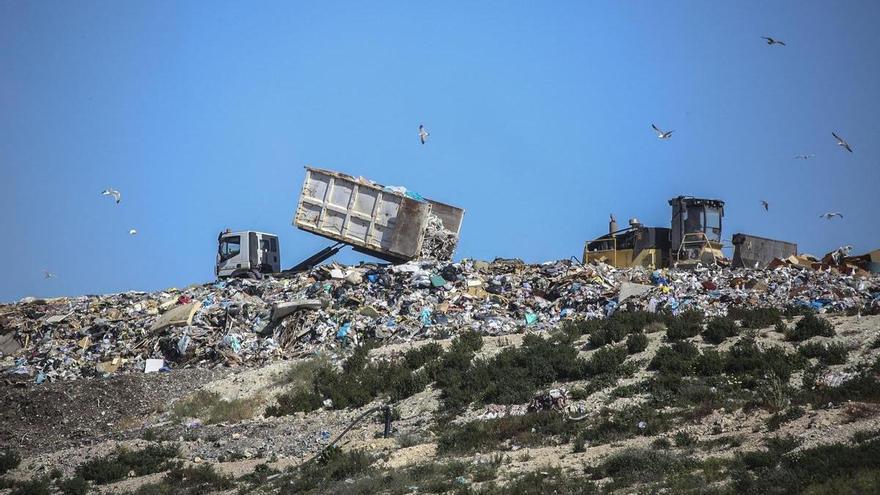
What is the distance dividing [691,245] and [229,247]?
41.3 ft

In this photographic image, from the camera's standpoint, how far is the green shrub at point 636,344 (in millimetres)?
16719

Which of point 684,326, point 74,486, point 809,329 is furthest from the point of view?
point 684,326

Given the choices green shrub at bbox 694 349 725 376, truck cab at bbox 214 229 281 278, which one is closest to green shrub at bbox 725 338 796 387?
green shrub at bbox 694 349 725 376

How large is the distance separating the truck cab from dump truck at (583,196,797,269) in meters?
9.04

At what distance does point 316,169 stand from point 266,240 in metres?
3.40

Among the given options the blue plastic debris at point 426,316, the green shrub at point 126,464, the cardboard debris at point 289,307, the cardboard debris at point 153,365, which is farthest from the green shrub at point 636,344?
the cardboard debris at point 153,365

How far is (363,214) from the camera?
2570 centimetres

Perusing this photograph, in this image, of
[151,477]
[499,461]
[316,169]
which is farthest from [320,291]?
[499,461]

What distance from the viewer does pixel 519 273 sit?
25.3m

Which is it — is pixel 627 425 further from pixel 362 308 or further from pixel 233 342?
pixel 233 342

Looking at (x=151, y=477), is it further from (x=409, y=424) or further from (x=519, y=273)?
(x=519, y=273)

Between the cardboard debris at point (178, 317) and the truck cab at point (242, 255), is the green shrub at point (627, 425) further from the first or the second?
the truck cab at point (242, 255)

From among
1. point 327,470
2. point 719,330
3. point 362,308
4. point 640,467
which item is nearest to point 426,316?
point 362,308

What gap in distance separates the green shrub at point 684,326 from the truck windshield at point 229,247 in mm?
13774
